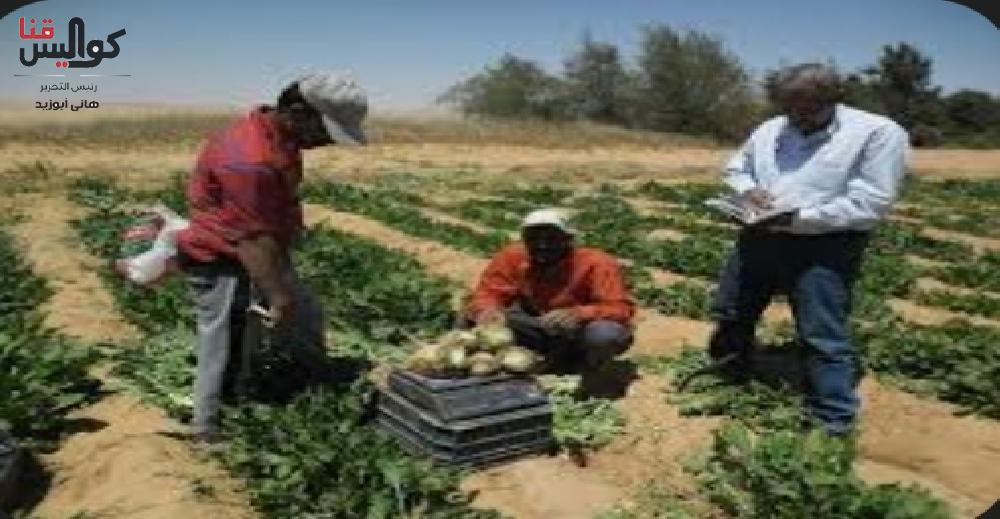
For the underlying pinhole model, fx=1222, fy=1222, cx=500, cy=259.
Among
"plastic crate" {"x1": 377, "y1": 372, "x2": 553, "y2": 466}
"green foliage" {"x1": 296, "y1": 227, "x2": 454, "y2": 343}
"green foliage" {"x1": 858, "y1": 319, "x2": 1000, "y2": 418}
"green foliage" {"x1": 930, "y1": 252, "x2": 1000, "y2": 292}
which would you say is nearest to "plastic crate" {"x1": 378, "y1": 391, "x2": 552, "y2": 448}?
"plastic crate" {"x1": 377, "y1": 372, "x2": 553, "y2": 466}

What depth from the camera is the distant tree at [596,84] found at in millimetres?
49938

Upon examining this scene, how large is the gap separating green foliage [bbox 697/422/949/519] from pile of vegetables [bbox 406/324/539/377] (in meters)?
1.06

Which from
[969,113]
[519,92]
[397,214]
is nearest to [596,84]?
[519,92]

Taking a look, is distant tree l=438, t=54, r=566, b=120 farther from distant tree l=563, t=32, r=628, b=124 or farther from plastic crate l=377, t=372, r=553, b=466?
plastic crate l=377, t=372, r=553, b=466

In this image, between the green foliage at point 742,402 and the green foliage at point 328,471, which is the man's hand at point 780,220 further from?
the green foliage at point 328,471

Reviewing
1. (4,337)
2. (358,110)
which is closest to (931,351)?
(358,110)

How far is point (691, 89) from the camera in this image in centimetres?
4806

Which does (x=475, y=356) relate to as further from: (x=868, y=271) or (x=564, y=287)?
(x=868, y=271)

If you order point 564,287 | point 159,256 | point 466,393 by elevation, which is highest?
point 159,256

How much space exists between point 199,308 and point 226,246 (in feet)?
1.34

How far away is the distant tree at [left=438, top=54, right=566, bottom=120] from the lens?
51125mm

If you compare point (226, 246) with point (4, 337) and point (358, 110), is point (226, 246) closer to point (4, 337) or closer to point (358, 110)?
point (358, 110)

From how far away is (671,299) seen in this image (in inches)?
358

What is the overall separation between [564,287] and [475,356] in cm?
95
